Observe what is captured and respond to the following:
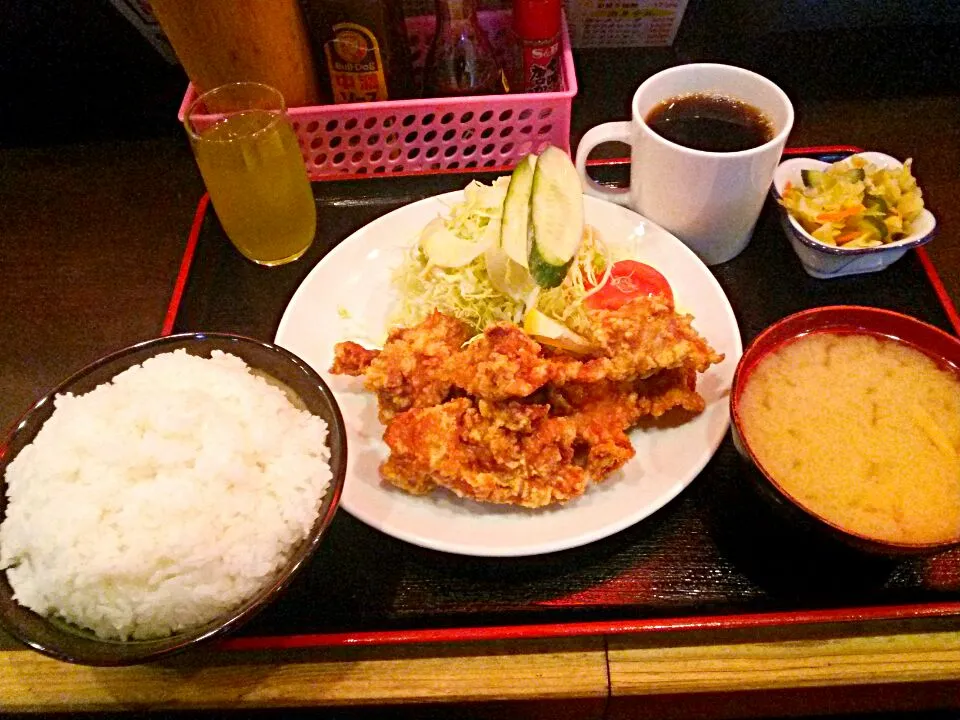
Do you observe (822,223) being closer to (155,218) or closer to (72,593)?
(72,593)

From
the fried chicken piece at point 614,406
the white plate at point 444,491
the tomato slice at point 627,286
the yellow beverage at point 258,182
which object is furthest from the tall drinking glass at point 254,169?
the fried chicken piece at point 614,406

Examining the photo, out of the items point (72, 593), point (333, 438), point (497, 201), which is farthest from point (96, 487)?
point (497, 201)

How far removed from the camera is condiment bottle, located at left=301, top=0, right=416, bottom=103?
2270 mm

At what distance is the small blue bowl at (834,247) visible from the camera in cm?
196

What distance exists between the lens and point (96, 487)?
1.34 meters

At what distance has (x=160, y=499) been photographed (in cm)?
133

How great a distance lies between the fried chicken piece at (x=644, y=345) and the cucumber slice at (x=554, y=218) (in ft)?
0.73

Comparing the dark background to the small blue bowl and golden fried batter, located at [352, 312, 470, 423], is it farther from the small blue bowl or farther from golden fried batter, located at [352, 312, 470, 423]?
golden fried batter, located at [352, 312, 470, 423]

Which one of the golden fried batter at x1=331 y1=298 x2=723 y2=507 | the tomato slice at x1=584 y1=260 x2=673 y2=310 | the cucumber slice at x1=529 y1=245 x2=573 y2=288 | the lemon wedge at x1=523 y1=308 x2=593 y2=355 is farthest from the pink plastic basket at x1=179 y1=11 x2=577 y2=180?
the golden fried batter at x1=331 y1=298 x2=723 y2=507

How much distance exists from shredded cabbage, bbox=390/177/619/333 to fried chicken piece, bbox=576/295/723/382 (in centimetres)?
32

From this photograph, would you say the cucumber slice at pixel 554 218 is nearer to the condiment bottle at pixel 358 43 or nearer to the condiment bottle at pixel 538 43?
the condiment bottle at pixel 538 43

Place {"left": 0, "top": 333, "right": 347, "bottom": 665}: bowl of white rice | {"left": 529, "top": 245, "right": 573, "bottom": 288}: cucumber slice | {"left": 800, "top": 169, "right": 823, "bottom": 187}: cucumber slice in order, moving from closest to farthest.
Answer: {"left": 0, "top": 333, "right": 347, "bottom": 665}: bowl of white rice → {"left": 529, "top": 245, "right": 573, "bottom": 288}: cucumber slice → {"left": 800, "top": 169, "right": 823, "bottom": 187}: cucumber slice

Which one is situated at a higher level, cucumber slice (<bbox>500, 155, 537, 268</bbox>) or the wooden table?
cucumber slice (<bbox>500, 155, 537, 268</bbox>)

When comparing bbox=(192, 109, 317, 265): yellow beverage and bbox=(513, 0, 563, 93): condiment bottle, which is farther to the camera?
bbox=(513, 0, 563, 93): condiment bottle
